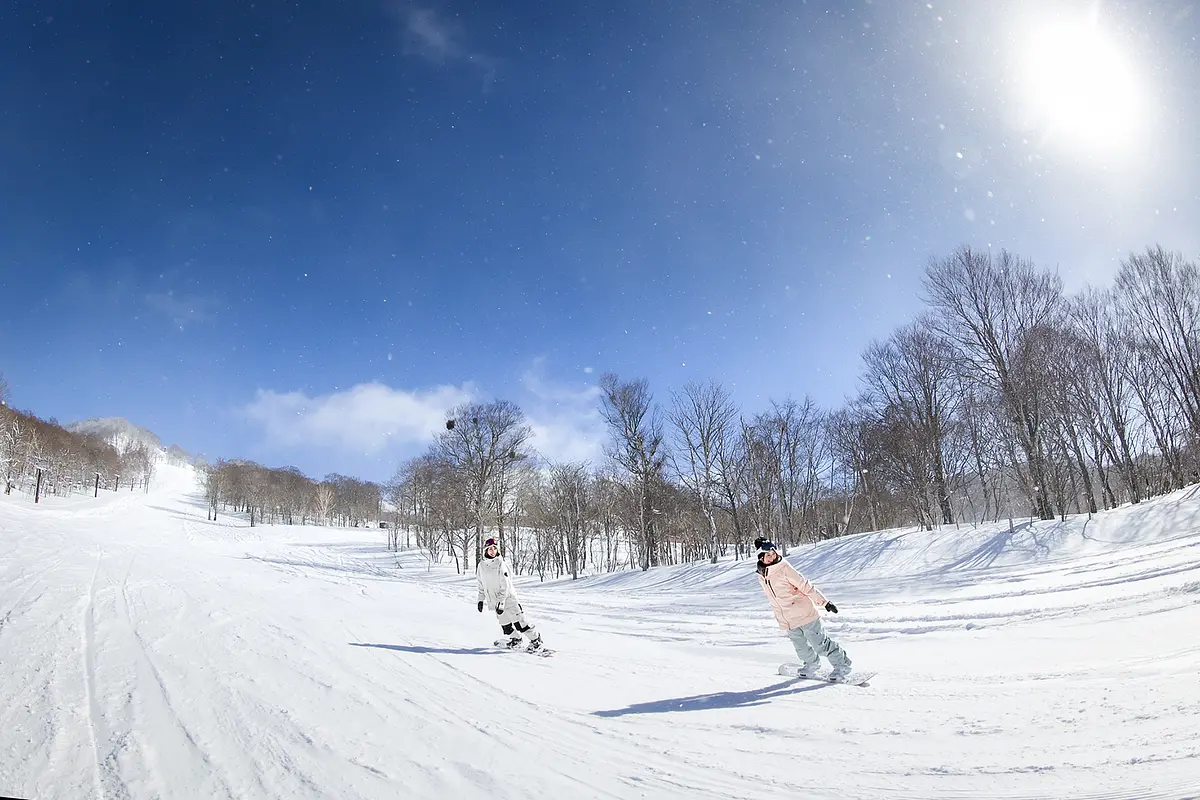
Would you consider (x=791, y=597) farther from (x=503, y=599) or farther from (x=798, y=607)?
(x=503, y=599)

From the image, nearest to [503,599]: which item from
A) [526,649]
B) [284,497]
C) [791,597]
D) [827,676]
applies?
[526,649]

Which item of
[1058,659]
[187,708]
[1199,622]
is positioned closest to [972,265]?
[1199,622]

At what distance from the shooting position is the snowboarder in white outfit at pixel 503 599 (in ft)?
28.9

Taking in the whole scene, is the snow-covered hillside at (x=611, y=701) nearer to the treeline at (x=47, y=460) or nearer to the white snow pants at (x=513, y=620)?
the white snow pants at (x=513, y=620)

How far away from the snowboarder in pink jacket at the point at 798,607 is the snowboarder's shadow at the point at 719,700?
0.38 m

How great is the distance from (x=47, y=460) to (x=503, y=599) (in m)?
98.5

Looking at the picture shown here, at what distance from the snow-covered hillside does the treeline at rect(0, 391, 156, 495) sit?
7000cm

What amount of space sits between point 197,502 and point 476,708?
437 feet

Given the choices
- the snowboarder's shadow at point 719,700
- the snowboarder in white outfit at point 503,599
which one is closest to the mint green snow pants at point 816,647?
the snowboarder's shadow at point 719,700

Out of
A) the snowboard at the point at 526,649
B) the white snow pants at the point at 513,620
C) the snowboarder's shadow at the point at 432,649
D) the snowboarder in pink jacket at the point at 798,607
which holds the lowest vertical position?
the snowboard at the point at 526,649

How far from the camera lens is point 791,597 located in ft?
21.1

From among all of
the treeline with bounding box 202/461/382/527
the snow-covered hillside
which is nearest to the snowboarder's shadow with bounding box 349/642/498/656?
the snow-covered hillside

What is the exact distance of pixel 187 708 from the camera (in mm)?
4953

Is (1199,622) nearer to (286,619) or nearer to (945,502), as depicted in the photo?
(286,619)
